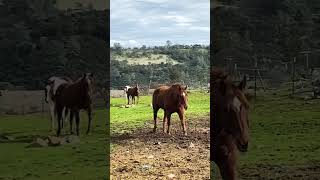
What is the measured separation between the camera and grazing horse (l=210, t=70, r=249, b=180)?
206 inches

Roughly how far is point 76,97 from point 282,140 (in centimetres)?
282

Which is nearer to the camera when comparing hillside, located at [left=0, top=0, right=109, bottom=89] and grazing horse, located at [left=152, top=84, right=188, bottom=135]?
hillside, located at [left=0, top=0, right=109, bottom=89]

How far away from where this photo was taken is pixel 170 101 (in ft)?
22.8

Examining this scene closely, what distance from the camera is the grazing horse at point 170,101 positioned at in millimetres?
6754

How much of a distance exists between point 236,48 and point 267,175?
170cm

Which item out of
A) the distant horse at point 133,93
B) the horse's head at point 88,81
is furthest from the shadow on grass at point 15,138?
the distant horse at point 133,93

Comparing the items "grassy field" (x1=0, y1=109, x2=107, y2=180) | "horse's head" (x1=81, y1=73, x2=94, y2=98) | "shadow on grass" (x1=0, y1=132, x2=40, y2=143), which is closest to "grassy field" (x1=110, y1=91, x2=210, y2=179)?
"grassy field" (x1=0, y1=109, x2=107, y2=180)

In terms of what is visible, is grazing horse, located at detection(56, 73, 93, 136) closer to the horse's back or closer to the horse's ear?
the horse's back

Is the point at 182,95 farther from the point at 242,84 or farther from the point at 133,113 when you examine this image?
the point at 242,84

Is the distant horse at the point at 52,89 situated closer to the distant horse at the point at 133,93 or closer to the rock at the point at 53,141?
the rock at the point at 53,141

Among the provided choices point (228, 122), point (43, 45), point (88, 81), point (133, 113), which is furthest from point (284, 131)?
point (43, 45)

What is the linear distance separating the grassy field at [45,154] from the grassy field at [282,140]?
1948 mm

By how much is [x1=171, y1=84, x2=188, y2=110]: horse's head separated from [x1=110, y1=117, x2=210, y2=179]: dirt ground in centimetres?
28

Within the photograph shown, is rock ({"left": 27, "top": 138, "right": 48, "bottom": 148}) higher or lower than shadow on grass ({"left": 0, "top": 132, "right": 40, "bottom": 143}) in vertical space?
lower
